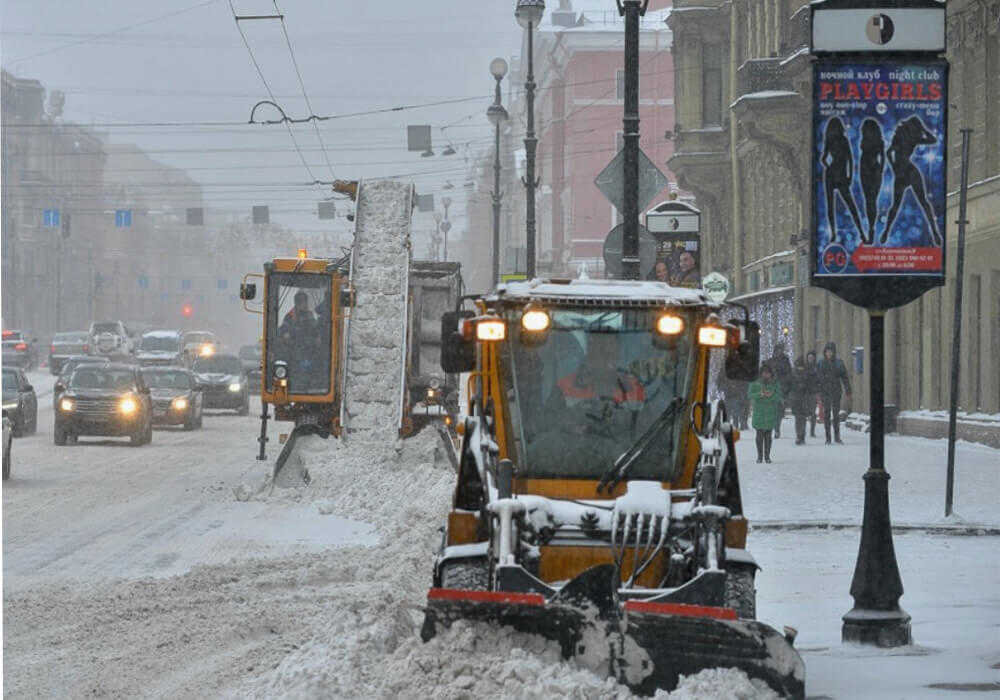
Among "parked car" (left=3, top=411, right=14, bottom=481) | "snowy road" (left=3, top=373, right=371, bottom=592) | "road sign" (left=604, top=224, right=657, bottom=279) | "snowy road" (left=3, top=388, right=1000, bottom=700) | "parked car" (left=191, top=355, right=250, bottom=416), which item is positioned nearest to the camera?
"snowy road" (left=3, top=388, right=1000, bottom=700)

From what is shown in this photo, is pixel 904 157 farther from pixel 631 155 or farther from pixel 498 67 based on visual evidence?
pixel 498 67

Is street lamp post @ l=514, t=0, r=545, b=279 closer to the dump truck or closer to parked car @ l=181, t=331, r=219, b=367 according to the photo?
the dump truck

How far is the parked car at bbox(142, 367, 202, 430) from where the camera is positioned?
4191 centimetres

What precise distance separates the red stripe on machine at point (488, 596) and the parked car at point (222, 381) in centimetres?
4084

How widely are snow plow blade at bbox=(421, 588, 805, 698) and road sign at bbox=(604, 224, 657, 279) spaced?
9774 millimetres

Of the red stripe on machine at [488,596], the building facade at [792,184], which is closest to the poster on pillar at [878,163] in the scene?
the red stripe on machine at [488,596]

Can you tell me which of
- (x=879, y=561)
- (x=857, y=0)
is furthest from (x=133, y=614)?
(x=857, y=0)

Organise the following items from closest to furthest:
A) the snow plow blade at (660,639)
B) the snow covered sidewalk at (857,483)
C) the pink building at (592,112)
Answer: the snow plow blade at (660,639)
the snow covered sidewalk at (857,483)
the pink building at (592,112)

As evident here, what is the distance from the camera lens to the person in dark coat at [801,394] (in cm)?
3338

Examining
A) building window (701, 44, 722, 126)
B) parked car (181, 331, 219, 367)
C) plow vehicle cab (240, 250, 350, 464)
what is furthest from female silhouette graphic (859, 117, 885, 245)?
parked car (181, 331, 219, 367)

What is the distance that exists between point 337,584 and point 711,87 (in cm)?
4317

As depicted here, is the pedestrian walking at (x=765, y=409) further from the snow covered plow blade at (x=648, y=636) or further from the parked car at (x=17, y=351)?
the parked car at (x=17, y=351)

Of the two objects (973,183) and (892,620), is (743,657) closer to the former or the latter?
(892,620)

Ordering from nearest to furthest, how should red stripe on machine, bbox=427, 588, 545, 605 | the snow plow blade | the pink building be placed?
the snow plow blade, red stripe on machine, bbox=427, 588, 545, 605, the pink building
